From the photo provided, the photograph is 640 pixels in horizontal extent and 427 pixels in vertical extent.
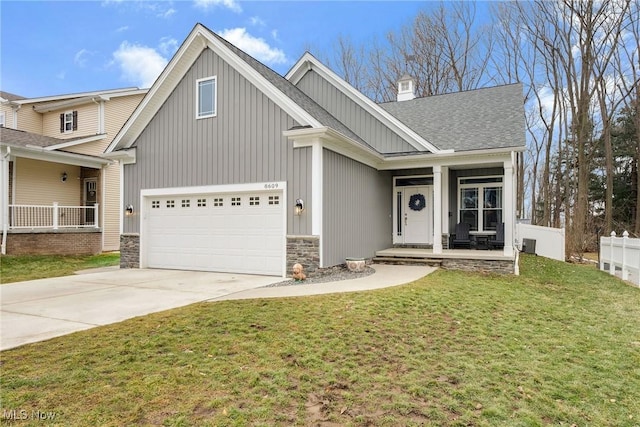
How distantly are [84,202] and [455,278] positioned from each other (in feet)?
52.4

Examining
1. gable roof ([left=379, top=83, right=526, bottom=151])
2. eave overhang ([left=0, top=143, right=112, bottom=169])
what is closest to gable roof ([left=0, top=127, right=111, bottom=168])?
eave overhang ([left=0, top=143, right=112, bottom=169])

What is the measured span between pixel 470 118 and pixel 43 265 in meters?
14.2

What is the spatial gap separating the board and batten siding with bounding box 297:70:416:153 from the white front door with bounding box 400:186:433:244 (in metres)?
1.83

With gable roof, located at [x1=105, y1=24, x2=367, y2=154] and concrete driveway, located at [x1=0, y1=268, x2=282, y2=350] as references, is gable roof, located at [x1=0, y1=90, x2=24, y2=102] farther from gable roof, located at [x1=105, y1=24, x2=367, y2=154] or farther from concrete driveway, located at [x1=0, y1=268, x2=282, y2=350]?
concrete driveway, located at [x1=0, y1=268, x2=282, y2=350]

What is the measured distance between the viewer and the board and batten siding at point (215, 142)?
970 cm

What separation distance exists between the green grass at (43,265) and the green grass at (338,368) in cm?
693

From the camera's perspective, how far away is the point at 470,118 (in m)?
13.2

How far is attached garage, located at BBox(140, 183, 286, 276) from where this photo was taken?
982 cm

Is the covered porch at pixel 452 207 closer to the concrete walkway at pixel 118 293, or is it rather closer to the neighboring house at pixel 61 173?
the concrete walkway at pixel 118 293

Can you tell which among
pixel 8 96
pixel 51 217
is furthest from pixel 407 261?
pixel 8 96

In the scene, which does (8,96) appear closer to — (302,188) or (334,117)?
(334,117)

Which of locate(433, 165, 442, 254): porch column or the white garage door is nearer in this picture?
the white garage door

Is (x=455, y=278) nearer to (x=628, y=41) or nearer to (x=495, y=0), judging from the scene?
(x=628, y=41)

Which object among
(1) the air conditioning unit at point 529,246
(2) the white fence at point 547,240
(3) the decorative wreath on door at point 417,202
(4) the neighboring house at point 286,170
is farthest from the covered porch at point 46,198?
(2) the white fence at point 547,240
